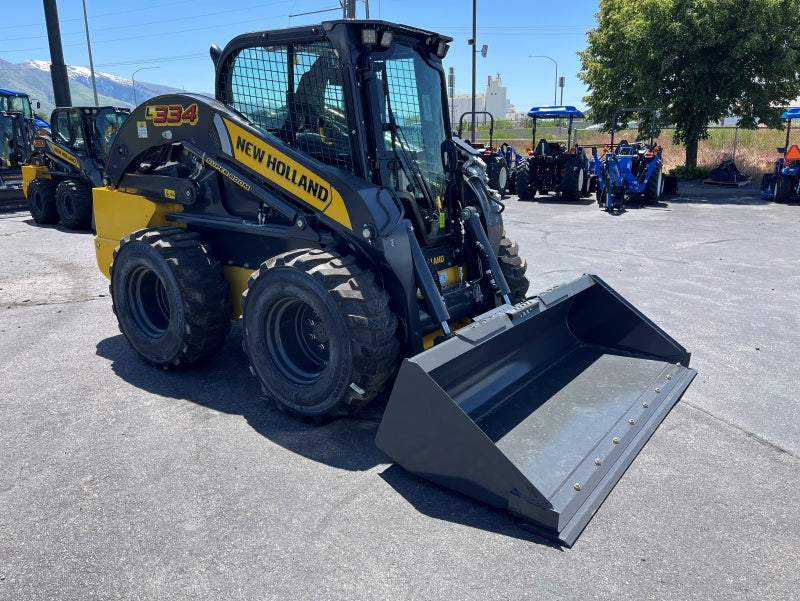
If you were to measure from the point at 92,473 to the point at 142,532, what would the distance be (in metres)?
0.75

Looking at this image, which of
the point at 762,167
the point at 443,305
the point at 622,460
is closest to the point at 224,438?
the point at 443,305

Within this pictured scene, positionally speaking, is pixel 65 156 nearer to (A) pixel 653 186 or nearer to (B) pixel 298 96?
(B) pixel 298 96

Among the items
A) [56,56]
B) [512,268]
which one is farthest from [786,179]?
[56,56]

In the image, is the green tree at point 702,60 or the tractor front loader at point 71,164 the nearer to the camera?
the tractor front loader at point 71,164

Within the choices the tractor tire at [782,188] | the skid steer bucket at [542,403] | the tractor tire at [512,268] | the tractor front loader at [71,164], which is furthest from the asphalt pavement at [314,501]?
the tractor tire at [782,188]

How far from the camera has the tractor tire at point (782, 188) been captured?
54.2 ft

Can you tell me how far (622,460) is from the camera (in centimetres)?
354

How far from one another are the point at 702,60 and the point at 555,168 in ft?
19.0

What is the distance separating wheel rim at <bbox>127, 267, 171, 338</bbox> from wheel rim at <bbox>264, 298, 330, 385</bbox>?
1.35 meters

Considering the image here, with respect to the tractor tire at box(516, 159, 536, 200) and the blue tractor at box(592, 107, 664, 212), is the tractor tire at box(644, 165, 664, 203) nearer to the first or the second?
the blue tractor at box(592, 107, 664, 212)

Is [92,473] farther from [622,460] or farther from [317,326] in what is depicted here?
[622,460]

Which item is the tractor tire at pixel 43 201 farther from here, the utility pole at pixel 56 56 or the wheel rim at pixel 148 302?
the wheel rim at pixel 148 302

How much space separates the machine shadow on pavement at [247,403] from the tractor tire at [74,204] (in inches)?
308

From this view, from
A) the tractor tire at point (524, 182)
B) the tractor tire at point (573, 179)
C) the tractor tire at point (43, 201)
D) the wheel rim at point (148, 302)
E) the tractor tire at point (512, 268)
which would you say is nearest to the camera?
the wheel rim at point (148, 302)
